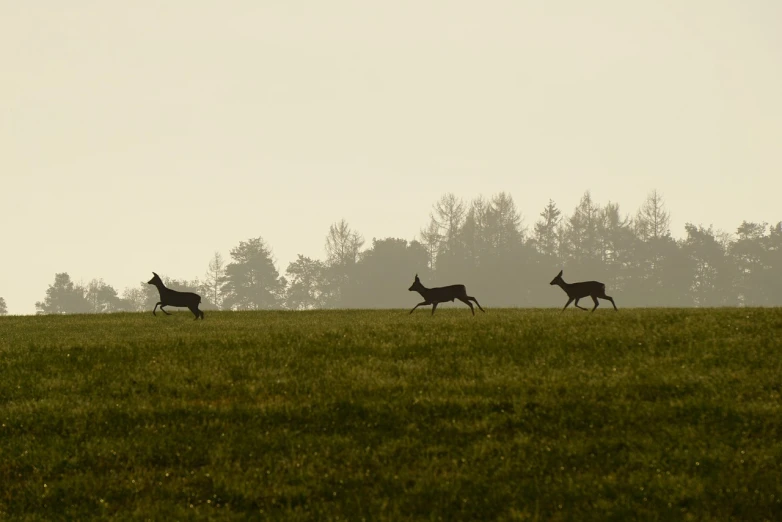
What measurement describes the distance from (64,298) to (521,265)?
81.1 meters

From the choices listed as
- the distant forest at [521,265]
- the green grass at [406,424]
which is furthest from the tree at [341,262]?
the green grass at [406,424]

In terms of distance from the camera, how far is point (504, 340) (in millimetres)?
23250

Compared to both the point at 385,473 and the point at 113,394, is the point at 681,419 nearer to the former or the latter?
the point at 385,473

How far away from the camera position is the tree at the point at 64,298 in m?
143

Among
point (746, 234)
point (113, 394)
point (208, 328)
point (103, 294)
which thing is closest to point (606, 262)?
point (746, 234)

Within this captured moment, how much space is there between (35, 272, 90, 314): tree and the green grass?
127 metres

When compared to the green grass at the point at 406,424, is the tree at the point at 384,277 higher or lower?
higher

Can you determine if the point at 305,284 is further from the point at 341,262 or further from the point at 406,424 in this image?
the point at 406,424

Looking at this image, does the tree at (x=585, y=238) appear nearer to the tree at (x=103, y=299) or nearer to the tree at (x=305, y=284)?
the tree at (x=305, y=284)

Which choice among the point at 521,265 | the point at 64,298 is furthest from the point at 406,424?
the point at 64,298

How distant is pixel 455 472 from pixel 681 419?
5.36 meters

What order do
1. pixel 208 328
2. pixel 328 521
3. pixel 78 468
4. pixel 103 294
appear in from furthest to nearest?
pixel 103 294 < pixel 208 328 < pixel 78 468 < pixel 328 521

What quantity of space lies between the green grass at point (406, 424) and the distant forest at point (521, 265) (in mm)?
95543

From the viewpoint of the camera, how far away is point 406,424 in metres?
17.0
